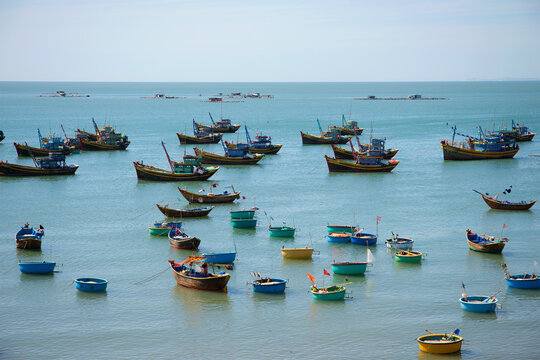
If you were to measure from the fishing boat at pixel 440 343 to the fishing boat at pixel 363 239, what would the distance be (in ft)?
53.3

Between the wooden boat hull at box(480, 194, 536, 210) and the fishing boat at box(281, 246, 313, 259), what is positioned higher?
the wooden boat hull at box(480, 194, 536, 210)

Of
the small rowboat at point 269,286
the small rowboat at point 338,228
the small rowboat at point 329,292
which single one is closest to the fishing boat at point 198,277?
the small rowboat at point 269,286

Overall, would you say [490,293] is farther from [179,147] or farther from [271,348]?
[179,147]

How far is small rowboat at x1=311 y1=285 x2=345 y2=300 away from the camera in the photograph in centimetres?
3694

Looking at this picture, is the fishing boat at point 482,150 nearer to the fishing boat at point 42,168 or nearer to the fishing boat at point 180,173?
the fishing boat at point 180,173

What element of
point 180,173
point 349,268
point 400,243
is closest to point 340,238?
point 400,243

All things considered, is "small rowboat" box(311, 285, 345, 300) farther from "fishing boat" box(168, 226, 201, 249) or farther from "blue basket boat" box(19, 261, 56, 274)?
"blue basket boat" box(19, 261, 56, 274)

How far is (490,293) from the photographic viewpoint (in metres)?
38.1

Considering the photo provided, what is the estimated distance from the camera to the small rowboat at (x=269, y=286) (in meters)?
37.9

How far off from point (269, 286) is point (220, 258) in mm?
6276

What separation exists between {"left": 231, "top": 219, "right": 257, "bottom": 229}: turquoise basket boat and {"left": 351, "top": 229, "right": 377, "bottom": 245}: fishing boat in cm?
871

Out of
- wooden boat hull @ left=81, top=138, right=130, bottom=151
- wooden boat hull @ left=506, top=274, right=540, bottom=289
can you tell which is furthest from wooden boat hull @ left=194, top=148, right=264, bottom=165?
wooden boat hull @ left=506, top=274, right=540, bottom=289

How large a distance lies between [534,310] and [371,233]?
17.3m

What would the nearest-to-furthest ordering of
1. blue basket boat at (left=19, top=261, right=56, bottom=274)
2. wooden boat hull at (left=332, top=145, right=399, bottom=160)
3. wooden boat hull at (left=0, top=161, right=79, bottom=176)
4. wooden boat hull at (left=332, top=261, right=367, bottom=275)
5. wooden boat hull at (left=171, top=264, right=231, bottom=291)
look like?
wooden boat hull at (left=171, top=264, right=231, bottom=291)
wooden boat hull at (left=332, top=261, right=367, bottom=275)
blue basket boat at (left=19, top=261, right=56, bottom=274)
wooden boat hull at (left=0, top=161, right=79, bottom=176)
wooden boat hull at (left=332, top=145, right=399, bottom=160)
